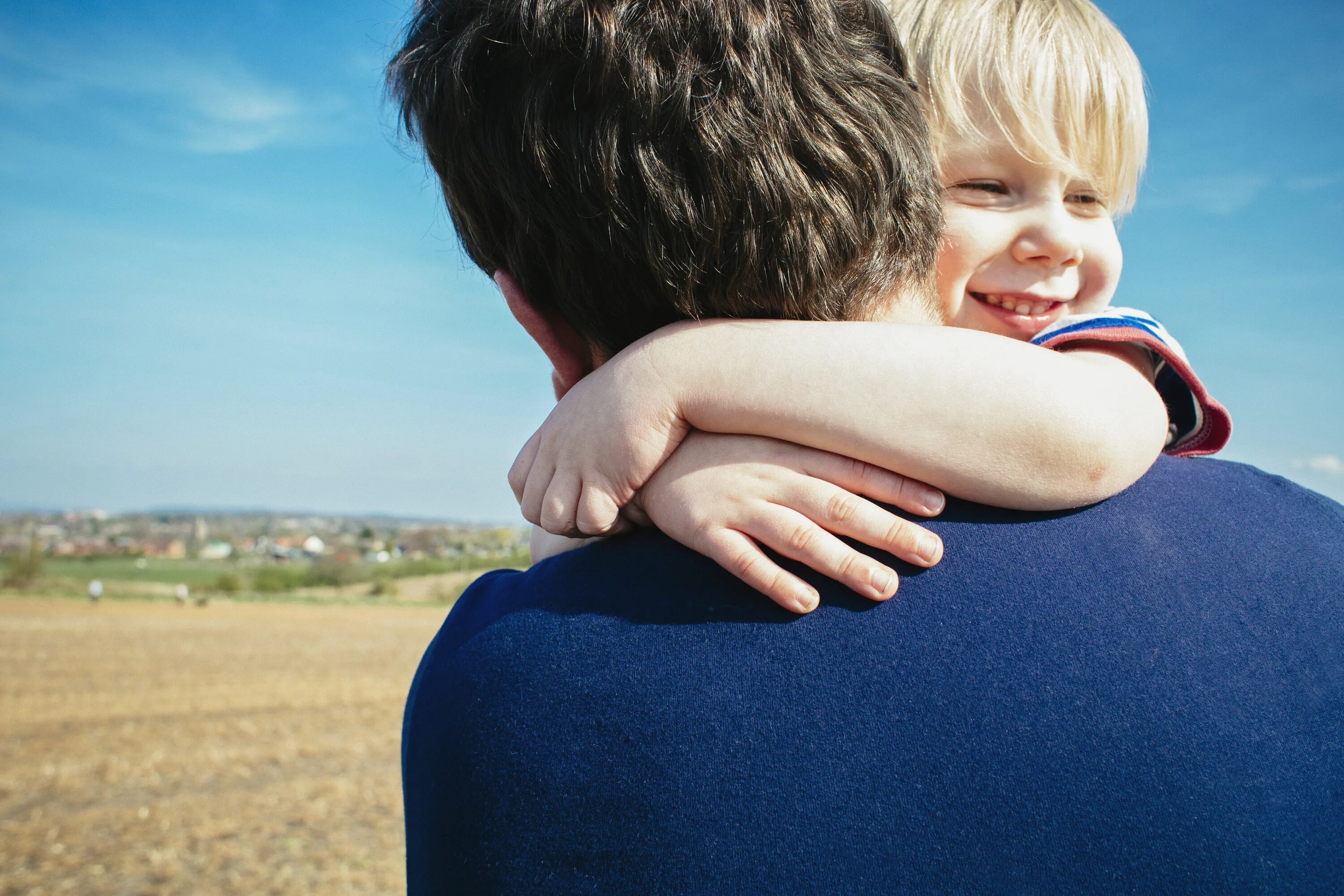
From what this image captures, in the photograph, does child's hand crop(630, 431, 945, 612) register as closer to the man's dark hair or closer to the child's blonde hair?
the man's dark hair

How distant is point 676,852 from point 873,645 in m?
0.30

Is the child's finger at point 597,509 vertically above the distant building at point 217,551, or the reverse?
the child's finger at point 597,509

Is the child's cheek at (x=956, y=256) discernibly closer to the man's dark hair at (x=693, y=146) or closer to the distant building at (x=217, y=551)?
the man's dark hair at (x=693, y=146)

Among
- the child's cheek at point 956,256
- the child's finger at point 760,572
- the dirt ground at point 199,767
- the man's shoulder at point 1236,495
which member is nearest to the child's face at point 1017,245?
the child's cheek at point 956,256

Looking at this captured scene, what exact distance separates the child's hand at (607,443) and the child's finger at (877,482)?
202 mm

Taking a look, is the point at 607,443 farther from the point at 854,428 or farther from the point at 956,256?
the point at 956,256

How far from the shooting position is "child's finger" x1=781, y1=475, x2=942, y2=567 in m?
0.99

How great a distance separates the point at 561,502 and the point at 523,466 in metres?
0.21

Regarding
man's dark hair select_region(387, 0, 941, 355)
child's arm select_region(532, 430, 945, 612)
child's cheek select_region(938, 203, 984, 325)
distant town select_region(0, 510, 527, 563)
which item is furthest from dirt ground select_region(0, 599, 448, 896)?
distant town select_region(0, 510, 527, 563)

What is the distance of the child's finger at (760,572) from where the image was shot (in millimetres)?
981

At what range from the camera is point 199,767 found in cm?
1889

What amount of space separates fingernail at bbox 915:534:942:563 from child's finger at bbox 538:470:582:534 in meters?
0.49

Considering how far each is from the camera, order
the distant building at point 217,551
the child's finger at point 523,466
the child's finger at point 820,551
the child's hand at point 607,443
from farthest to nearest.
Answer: the distant building at point 217,551
the child's finger at point 523,466
the child's hand at point 607,443
the child's finger at point 820,551

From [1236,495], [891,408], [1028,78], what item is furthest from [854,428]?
[1028,78]
